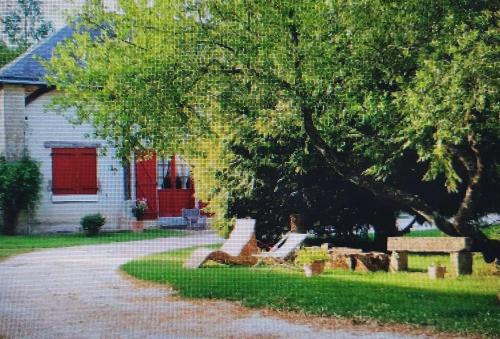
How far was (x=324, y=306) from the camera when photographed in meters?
2.88

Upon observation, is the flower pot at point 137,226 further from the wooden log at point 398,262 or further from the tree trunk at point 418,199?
the wooden log at point 398,262

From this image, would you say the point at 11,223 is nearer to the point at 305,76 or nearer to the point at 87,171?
the point at 87,171

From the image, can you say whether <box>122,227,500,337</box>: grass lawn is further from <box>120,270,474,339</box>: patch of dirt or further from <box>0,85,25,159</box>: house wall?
<box>0,85,25,159</box>: house wall

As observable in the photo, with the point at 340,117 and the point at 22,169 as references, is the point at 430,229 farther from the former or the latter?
the point at 22,169

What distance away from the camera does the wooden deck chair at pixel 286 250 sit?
437 centimetres

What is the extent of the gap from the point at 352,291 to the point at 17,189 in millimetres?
2015

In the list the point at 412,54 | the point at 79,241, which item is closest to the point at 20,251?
the point at 79,241

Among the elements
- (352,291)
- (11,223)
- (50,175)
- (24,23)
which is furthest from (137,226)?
(24,23)

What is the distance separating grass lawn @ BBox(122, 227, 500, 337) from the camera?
8.70 ft

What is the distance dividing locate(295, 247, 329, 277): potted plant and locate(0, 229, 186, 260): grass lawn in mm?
1208

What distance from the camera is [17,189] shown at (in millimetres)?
3197

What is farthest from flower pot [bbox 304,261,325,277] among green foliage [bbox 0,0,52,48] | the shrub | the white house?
green foliage [bbox 0,0,52,48]

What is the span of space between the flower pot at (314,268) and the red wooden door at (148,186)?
4.01 feet

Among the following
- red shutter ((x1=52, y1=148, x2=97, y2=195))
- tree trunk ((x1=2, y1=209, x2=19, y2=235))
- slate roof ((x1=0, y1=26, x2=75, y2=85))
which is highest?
slate roof ((x1=0, y1=26, x2=75, y2=85))
